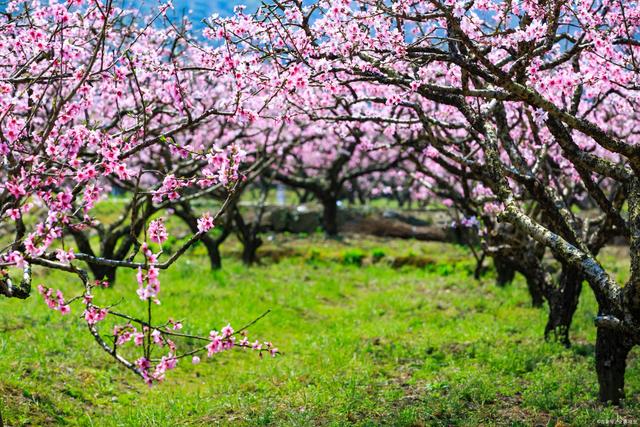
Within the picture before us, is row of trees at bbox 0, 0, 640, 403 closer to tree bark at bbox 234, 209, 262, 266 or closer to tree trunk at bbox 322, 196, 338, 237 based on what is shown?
tree bark at bbox 234, 209, 262, 266

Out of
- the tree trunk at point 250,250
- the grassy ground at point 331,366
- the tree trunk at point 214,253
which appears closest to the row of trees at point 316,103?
the grassy ground at point 331,366

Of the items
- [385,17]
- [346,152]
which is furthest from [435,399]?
[346,152]

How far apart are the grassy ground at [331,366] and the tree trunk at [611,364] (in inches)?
8.9

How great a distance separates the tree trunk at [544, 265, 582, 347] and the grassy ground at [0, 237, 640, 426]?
0.30m

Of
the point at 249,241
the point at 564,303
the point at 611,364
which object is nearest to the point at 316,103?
the point at 564,303

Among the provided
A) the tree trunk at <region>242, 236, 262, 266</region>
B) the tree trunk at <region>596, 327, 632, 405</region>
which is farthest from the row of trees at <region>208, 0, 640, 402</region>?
the tree trunk at <region>242, 236, 262, 266</region>

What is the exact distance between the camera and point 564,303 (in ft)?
30.8

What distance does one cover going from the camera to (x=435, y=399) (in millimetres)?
7293

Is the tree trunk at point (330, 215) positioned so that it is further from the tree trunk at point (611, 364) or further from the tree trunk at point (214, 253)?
the tree trunk at point (611, 364)

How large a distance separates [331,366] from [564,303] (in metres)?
3.80

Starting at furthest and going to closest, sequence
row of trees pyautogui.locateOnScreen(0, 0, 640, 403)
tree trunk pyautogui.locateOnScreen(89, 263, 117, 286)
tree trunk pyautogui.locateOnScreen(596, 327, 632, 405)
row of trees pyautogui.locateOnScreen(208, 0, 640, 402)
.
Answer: tree trunk pyautogui.locateOnScreen(89, 263, 117, 286) → tree trunk pyautogui.locateOnScreen(596, 327, 632, 405) → row of trees pyautogui.locateOnScreen(208, 0, 640, 402) → row of trees pyautogui.locateOnScreen(0, 0, 640, 403)

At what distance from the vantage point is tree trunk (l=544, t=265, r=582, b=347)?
29.7 ft

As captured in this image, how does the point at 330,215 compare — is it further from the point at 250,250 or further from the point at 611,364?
the point at 611,364

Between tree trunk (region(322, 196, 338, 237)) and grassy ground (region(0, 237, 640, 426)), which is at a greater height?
tree trunk (region(322, 196, 338, 237))
